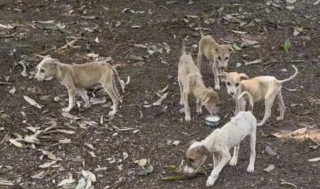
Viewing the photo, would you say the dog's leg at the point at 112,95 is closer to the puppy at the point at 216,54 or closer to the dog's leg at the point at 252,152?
the puppy at the point at 216,54

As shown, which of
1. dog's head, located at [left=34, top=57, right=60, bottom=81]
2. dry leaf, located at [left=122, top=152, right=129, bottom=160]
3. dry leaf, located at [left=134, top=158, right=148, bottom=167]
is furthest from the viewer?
dog's head, located at [left=34, top=57, right=60, bottom=81]

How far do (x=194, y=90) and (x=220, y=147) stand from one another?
1472 mm

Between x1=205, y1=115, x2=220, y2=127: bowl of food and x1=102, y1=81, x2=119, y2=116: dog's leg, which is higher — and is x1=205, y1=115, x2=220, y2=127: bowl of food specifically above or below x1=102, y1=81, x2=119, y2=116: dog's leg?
below

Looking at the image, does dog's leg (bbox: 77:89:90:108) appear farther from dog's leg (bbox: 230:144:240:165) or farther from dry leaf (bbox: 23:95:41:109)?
dog's leg (bbox: 230:144:240:165)

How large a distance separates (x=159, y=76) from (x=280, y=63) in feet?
6.09

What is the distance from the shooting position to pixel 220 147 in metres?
5.95

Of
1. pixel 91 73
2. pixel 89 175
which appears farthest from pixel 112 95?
pixel 89 175

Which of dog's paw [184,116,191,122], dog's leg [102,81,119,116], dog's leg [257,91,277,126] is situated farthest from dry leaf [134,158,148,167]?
dog's leg [257,91,277,126]

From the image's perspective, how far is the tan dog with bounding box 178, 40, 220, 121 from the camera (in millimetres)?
7152

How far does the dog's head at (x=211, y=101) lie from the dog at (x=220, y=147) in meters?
0.88

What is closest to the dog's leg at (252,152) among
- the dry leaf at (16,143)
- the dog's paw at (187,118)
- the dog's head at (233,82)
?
the dog's head at (233,82)

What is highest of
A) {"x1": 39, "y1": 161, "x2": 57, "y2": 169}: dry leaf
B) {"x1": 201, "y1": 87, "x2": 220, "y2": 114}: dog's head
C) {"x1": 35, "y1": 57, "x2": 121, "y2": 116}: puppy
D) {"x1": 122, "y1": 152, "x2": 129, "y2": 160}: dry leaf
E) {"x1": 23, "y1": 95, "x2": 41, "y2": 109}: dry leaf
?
{"x1": 35, "y1": 57, "x2": 121, "y2": 116}: puppy

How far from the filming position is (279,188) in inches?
236

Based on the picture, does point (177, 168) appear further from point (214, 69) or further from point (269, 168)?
point (214, 69)
